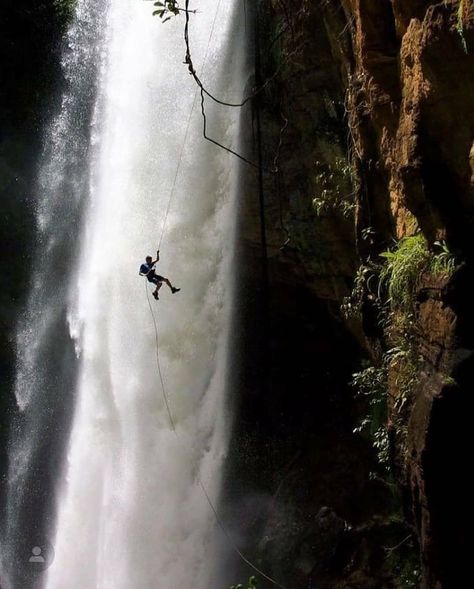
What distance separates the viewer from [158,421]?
970 centimetres

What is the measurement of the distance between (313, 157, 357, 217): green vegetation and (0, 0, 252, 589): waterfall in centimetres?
198

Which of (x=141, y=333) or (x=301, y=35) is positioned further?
(x=141, y=333)

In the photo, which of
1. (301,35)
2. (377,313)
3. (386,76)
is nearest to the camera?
(386,76)

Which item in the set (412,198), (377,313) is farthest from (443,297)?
(377,313)

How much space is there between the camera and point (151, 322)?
10109mm

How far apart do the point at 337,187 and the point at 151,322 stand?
4128 mm

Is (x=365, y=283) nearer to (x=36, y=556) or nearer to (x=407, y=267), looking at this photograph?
(x=407, y=267)

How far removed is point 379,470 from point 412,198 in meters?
6.16

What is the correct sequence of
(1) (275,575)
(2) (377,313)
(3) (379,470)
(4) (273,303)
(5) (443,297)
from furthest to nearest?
(4) (273,303), (3) (379,470), (1) (275,575), (2) (377,313), (5) (443,297)

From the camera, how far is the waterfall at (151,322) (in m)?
9.30

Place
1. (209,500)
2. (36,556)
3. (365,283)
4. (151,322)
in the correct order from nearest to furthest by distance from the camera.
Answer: (365,283), (209,500), (151,322), (36,556)

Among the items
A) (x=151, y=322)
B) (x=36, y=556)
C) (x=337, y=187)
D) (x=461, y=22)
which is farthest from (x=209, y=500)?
(x=461, y=22)

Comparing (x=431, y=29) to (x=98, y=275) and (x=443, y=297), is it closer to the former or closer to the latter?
(x=443, y=297)

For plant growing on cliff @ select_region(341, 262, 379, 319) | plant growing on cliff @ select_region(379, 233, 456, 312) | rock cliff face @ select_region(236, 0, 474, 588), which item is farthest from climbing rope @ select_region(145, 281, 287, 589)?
plant growing on cliff @ select_region(379, 233, 456, 312)
